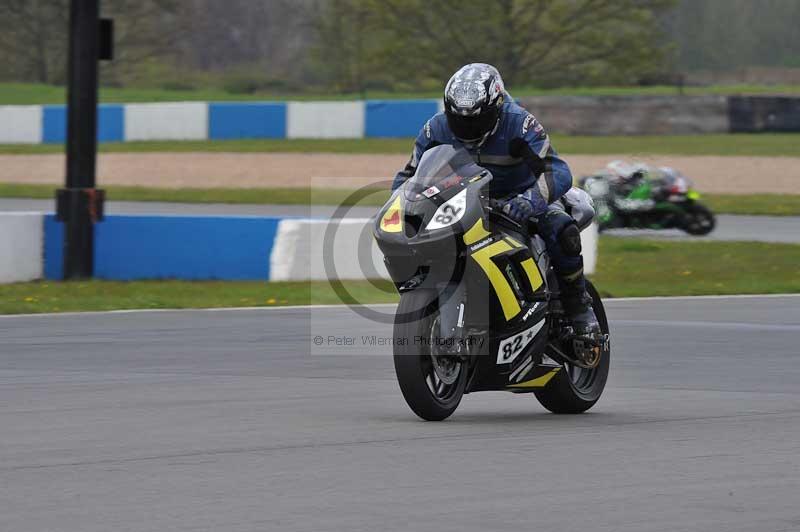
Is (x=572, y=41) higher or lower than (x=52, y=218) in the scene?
higher

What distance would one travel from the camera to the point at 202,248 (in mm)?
15359

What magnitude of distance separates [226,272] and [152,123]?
66.2 feet

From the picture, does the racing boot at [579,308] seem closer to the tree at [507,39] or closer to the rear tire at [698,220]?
the rear tire at [698,220]

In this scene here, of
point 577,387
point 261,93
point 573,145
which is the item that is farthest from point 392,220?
point 261,93

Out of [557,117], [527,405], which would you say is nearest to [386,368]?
[527,405]

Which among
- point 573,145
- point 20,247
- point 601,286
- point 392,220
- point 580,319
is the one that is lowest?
point 601,286

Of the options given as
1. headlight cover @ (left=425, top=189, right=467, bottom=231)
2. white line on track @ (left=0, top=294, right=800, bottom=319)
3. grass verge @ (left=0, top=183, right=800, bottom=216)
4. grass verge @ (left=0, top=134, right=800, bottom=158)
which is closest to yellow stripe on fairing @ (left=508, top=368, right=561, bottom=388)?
headlight cover @ (left=425, top=189, right=467, bottom=231)

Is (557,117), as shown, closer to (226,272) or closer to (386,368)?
(226,272)

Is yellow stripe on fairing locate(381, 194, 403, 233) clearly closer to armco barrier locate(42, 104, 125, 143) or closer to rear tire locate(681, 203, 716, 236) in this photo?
rear tire locate(681, 203, 716, 236)

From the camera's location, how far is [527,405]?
8.26m

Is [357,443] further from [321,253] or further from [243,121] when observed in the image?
[243,121]

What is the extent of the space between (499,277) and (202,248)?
8.58 m

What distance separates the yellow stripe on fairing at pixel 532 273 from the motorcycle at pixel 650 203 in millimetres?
14133

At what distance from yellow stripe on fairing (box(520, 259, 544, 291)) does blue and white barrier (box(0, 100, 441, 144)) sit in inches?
1066
